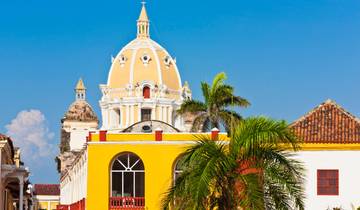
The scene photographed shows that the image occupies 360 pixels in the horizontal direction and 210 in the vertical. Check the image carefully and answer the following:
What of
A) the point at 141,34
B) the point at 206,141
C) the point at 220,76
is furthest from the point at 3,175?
the point at 141,34

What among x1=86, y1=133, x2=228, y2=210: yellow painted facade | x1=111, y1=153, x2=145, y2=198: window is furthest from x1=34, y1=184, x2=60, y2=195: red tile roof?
x1=86, y1=133, x2=228, y2=210: yellow painted facade

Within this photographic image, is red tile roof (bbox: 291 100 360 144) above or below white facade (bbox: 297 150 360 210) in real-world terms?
above

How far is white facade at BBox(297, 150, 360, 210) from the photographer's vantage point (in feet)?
136

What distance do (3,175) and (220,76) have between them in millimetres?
14576

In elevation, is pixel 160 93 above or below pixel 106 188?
above

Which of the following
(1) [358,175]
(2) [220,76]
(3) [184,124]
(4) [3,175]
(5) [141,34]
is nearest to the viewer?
(1) [358,175]

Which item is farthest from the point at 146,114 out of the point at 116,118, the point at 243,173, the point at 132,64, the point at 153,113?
the point at 243,173

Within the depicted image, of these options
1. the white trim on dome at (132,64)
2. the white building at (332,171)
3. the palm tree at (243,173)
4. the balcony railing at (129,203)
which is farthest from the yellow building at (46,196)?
the palm tree at (243,173)

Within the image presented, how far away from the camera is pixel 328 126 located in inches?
1711

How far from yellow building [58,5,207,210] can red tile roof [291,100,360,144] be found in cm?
398

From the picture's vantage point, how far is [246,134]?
26734 mm

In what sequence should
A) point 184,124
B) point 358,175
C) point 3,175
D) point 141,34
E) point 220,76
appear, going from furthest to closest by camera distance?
point 141,34 < point 184,124 < point 3,175 < point 220,76 < point 358,175

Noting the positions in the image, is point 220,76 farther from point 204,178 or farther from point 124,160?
point 204,178

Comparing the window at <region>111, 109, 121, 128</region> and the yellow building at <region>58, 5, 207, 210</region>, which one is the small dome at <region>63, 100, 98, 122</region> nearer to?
the yellow building at <region>58, 5, 207, 210</region>
